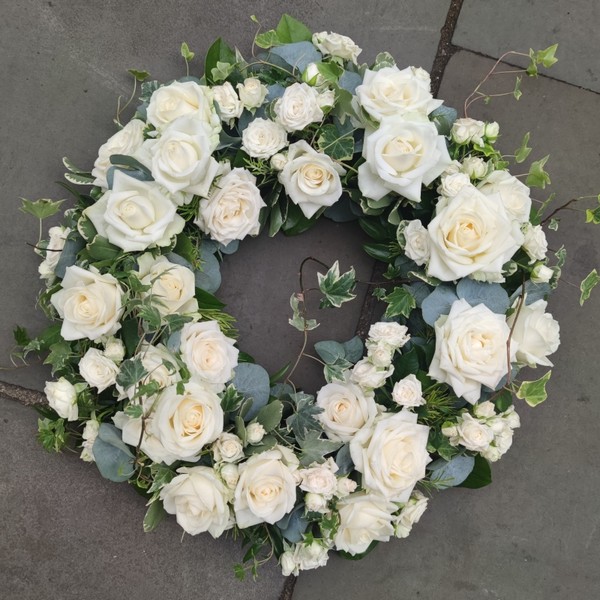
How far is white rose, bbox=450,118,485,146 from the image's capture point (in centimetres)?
115

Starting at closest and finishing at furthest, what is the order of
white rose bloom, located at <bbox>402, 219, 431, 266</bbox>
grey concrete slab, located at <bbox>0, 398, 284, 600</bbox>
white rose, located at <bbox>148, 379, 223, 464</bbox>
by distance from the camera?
1. white rose, located at <bbox>148, 379, 223, 464</bbox>
2. white rose bloom, located at <bbox>402, 219, 431, 266</bbox>
3. grey concrete slab, located at <bbox>0, 398, 284, 600</bbox>

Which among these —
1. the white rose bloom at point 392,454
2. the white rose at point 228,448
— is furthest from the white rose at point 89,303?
the white rose bloom at point 392,454

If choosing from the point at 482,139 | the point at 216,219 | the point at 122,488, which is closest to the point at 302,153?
the point at 216,219

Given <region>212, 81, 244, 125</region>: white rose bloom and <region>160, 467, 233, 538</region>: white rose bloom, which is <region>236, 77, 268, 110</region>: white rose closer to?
<region>212, 81, 244, 125</region>: white rose bloom

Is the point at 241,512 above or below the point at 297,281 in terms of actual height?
below

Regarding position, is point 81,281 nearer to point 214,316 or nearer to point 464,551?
point 214,316

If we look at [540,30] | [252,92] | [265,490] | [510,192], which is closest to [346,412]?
[265,490]

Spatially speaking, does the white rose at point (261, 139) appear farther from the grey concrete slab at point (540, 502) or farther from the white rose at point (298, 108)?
the grey concrete slab at point (540, 502)

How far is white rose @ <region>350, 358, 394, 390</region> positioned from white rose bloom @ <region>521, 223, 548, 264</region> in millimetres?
356

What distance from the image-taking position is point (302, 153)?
1145 mm

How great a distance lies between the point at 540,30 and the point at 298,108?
0.69 m

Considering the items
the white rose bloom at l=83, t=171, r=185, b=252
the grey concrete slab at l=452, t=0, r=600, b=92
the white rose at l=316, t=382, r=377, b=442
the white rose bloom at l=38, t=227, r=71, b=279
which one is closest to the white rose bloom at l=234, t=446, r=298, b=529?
the white rose at l=316, t=382, r=377, b=442

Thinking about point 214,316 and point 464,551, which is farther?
point 464,551

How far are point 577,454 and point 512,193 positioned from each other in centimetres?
65
